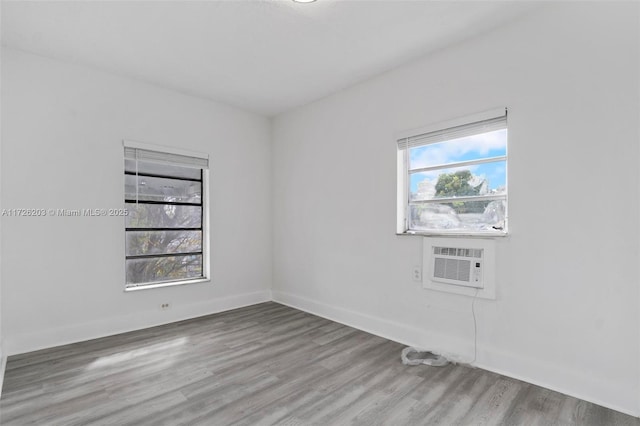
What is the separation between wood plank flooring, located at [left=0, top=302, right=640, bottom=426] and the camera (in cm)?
204

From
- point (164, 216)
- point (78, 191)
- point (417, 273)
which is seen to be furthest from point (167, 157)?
point (417, 273)

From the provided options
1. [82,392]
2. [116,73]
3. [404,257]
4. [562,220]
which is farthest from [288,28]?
[82,392]

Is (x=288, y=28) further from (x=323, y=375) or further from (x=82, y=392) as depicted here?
(x=82, y=392)

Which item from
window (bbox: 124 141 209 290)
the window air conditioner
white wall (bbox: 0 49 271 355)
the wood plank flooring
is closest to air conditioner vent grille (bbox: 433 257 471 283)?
the window air conditioner

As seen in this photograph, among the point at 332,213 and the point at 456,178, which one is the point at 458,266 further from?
the point at 332,213

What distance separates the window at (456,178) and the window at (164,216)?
245 cm

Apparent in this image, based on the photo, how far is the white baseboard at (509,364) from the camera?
2.13 metres

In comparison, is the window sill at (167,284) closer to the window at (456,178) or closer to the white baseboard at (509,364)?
the white baseboard at (509,364)

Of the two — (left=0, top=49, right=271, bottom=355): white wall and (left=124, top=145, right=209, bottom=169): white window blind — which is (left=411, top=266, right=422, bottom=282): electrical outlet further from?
(left=124, top=145, right=209, bottom=169): white window blind

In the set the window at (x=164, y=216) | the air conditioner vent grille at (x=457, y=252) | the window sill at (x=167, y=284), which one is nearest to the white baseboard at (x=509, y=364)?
the air conditioner vent grille at (x=457, y=252)

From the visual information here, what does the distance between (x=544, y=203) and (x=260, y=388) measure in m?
2.38

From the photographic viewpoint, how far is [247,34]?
2754 millimetres

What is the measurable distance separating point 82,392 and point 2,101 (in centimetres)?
252

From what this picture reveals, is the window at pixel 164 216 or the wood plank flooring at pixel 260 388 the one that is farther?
the window at pixel 164 216
